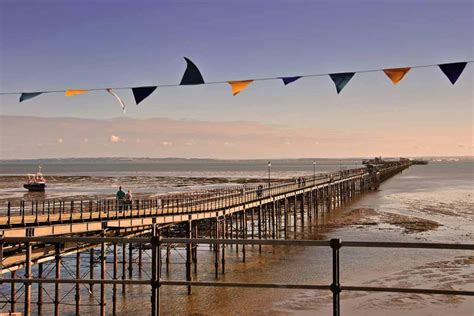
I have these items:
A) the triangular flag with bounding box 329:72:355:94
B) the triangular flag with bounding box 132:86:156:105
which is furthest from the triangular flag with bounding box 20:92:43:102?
the triangular flag with bounding box 329:72:355:94

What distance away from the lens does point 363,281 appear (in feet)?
72.4

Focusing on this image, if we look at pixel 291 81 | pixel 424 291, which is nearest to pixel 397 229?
pixel 291 81

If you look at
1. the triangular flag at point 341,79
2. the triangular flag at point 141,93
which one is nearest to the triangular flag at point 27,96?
the triangular flag at point 141,93

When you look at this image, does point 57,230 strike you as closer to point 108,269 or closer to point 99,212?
point 99,212

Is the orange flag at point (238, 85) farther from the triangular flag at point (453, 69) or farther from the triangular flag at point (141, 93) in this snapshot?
the triangular flag at point (453, 69)

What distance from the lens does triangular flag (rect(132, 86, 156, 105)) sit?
9359 millimetres

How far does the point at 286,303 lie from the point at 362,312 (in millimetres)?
2877

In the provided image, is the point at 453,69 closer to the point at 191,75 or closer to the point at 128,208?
the point at 191,75

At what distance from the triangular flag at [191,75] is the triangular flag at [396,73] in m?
3.12

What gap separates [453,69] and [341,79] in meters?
1.77

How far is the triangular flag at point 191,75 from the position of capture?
8.66m

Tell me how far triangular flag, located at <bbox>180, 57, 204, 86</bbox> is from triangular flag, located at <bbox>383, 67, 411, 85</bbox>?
10.3ft

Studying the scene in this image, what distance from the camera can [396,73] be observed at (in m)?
9.00

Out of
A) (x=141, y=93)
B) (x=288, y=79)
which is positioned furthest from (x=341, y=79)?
(x=141, y=93)
